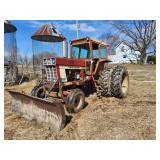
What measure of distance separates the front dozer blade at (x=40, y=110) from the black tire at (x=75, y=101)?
2.44 ft

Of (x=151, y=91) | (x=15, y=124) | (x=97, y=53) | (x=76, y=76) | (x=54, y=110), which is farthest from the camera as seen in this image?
(x=151, y=91)

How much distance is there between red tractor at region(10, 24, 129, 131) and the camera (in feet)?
17.3

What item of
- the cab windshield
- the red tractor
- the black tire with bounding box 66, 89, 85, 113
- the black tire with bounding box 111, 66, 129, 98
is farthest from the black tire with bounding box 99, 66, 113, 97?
the black tire with bounding box 66, 89, 85, 113

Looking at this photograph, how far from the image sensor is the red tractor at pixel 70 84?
527 cm

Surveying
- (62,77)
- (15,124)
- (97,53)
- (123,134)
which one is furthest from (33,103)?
(97,53)

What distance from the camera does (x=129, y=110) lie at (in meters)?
6.25

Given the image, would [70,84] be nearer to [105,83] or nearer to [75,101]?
[75,101]

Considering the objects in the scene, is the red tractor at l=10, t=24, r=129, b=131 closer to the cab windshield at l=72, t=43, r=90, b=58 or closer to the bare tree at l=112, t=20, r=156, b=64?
the cab windshield at l=72, t=43, r=90, b=58

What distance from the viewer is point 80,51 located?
7.65 meters

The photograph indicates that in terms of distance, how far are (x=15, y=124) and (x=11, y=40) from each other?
8832 mm

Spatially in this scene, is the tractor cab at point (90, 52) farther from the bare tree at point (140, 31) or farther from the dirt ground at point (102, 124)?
the bare tree at point (140, 31)

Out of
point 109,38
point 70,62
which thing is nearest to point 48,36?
point 109,38
